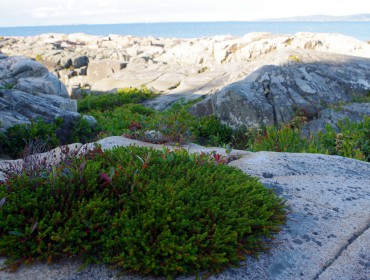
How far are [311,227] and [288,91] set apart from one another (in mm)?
10104

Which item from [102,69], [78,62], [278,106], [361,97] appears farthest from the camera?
[78,62]

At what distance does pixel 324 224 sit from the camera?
4.41 metres

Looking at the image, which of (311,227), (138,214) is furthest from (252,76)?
(138,214)

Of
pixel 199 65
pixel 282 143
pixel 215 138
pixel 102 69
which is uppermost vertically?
pixel 282 143

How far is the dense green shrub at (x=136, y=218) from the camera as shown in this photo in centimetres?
352

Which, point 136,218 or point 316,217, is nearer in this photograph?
point 136,218

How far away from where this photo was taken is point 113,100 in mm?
19875

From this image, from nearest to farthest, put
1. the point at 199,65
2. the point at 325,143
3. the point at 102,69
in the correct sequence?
the point at 325,143 < the point at 199,65 < the point at 102,69

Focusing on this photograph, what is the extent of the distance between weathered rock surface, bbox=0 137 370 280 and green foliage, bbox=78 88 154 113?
13791 mm

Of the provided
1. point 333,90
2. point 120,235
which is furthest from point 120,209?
point 333,90

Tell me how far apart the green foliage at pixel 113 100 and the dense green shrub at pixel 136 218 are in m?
14.8

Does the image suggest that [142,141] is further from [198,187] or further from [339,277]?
[339,277]

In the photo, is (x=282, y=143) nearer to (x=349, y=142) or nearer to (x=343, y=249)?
(x=349, y=142)

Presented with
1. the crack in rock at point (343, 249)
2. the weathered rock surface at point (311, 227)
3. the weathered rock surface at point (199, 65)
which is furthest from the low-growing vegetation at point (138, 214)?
the weathered rock surface at point (199, 65)
